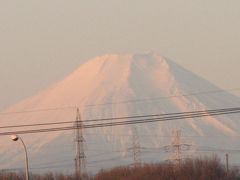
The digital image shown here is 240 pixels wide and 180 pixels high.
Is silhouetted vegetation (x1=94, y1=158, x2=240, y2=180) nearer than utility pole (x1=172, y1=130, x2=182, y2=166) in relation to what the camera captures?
Yes

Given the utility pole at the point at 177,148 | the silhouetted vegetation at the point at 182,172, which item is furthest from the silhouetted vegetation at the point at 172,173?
the utility pole at the point at 177,148

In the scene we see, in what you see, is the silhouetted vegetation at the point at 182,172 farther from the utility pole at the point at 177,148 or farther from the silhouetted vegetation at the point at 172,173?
the utility pole at the point at 177,148

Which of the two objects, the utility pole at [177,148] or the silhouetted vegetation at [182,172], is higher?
the utility pole at [177,148]

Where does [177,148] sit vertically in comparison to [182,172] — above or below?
above

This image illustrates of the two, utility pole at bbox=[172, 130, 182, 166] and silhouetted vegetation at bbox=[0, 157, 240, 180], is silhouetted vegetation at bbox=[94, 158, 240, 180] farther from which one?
utility pole at bbox=[172, 130, 182, 166]

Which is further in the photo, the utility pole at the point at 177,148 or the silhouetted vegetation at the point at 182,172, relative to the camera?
the utility pole at the point at 177,148

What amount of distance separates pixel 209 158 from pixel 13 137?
3626 cm

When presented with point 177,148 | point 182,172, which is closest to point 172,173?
point 182,172

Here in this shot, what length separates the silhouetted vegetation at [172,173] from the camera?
71.6 metres

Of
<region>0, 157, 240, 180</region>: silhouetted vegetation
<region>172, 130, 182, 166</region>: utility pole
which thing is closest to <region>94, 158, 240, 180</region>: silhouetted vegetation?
<region>0, 157, 240, 180</region>: silhouetted vegetation

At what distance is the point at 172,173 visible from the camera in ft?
237

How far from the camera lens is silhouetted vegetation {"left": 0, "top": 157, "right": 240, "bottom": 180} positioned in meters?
71.6

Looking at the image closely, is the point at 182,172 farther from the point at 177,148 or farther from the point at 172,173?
the point at 177,148

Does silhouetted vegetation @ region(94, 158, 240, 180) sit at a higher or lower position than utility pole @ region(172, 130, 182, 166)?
lower
